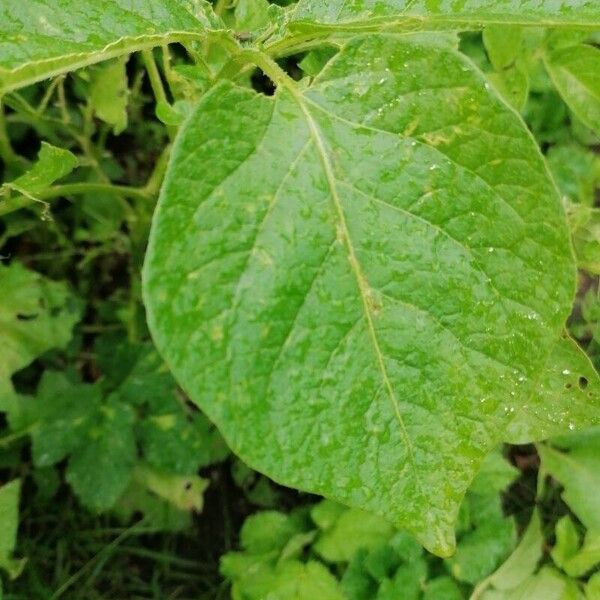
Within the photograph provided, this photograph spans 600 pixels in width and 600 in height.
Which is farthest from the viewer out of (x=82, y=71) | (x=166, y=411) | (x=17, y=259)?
(x=17, y=259)

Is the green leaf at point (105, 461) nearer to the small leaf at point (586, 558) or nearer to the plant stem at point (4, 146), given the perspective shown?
the plant stem at point (4, 146)

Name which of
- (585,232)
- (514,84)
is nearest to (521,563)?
(585,232)

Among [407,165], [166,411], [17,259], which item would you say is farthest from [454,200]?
[17,259]

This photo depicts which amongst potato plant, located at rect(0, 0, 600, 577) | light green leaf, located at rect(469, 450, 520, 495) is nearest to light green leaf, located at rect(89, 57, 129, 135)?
potato plant, located at rect(0, 0, 600, 577)

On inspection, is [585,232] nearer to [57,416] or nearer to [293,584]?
[293,584]

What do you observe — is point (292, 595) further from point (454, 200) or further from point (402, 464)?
point (454, 200)

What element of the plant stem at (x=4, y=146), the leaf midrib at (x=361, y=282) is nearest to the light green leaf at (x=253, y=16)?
the leaf midrib at (x=361, y=282)
